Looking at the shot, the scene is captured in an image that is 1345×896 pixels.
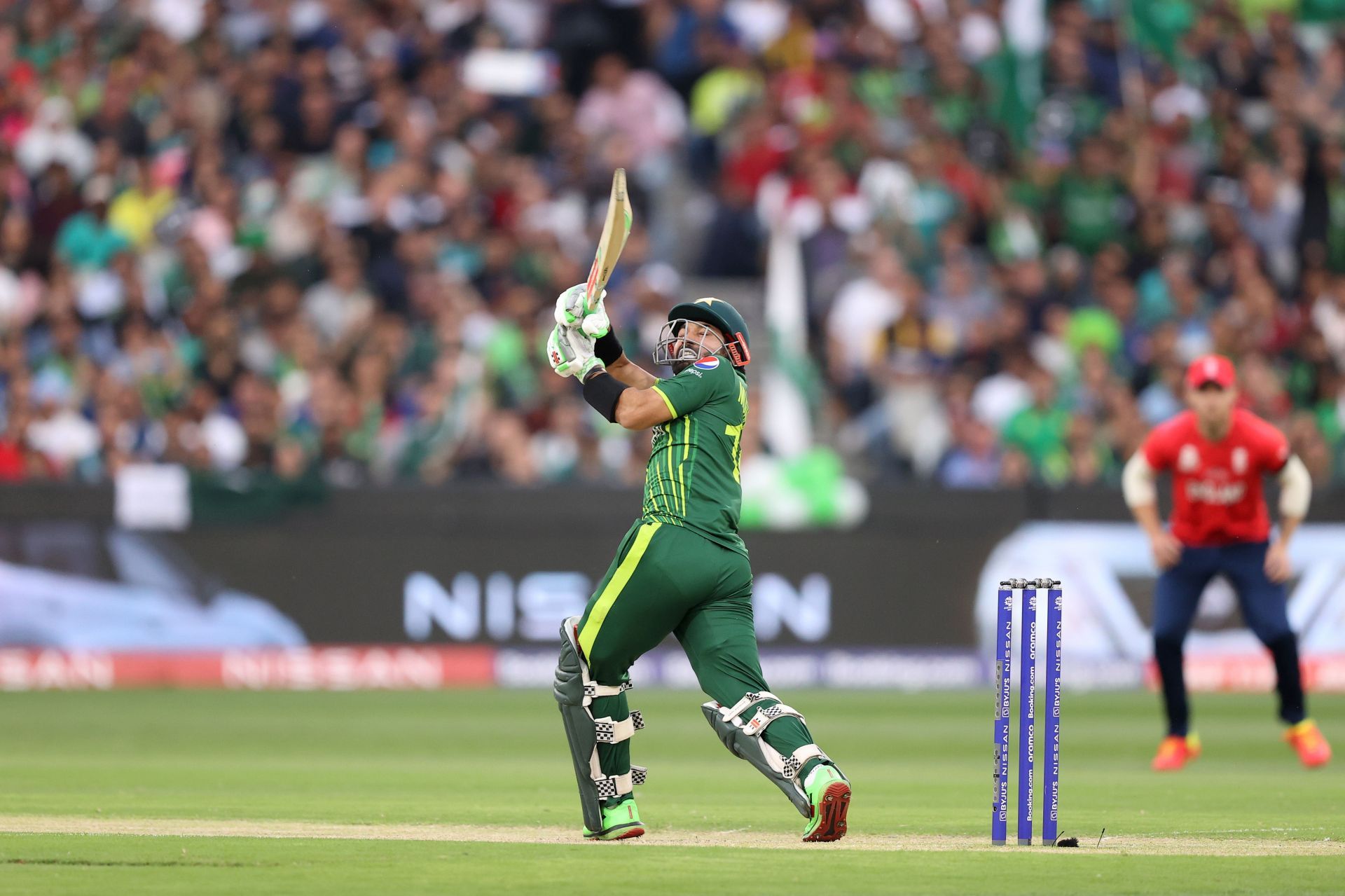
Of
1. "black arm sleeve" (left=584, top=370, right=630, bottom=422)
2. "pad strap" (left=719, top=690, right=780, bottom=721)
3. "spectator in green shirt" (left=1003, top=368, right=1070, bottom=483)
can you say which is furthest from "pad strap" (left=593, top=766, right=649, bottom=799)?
"spectator in green shirt" (left=1003, top=368, right=1070, bottom=483)

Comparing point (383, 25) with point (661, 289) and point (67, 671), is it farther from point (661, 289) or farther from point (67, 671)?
point (67, 671)

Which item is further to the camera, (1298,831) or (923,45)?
(923,45)

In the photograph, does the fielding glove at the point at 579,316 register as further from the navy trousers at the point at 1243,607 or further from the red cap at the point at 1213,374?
the navy trousers at the point at 1243,607

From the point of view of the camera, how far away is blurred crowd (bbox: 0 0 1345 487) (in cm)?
1745

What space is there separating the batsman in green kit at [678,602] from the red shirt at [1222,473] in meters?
4.58

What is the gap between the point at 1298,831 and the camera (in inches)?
315

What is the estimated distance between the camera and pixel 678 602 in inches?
A: 291

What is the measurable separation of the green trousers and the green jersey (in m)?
0.06

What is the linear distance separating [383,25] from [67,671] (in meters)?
7.61

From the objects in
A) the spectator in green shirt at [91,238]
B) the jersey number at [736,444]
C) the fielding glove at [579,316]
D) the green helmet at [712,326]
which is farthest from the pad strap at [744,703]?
the spectator in green shirt at [91,238]

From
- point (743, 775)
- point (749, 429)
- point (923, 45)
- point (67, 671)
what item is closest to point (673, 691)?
point (749, 429)

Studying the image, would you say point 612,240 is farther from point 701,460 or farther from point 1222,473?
point 1222,473

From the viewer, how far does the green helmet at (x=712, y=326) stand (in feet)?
25.4

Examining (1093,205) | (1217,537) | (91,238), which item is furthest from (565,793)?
(1093,205)
